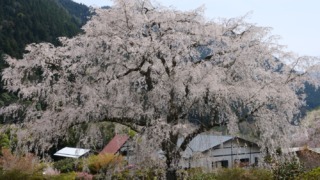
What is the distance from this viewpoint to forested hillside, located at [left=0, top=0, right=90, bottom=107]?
57.7 metres

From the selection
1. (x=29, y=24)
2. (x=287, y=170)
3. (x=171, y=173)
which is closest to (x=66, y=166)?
(x=287, y=170)

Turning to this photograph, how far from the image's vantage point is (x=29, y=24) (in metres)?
64.1

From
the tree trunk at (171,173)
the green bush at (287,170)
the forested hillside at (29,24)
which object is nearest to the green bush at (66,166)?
the green bush at (287,170)

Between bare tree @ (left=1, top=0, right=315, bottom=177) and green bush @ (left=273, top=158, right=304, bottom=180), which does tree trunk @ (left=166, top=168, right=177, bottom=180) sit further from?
green bush @ (left=273, top=158, right=304, bottom=180)

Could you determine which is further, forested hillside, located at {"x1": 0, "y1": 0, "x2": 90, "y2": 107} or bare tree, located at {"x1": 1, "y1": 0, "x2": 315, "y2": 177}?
forested hillside, located at {"x1": 0, "y1": 0, "x2": 90, "y2": 107}

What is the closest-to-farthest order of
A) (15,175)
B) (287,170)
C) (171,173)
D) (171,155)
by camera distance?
(171,155) → (171,173) → (15,175) → (287,170)

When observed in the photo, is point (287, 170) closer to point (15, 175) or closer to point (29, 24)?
point (15, 175)

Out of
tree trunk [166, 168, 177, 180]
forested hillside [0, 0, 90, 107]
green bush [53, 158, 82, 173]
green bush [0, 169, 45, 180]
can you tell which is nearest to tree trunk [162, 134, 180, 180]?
tree trunk [166, 168, 177, 180]

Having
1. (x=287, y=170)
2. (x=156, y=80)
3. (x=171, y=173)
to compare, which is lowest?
(x=171, y=173)

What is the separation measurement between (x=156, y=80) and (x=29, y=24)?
5966cm

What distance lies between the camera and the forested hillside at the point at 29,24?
189ft

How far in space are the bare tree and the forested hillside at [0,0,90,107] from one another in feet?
156

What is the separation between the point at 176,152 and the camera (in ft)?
30.2

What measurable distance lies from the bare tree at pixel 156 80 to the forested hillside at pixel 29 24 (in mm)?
47549
